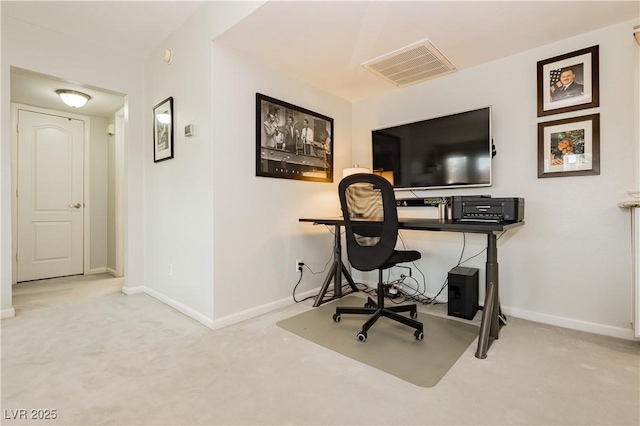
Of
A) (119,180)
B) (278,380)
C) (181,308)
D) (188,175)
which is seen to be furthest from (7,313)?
(278,380)

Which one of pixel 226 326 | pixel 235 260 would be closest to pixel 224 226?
pixel 235 260

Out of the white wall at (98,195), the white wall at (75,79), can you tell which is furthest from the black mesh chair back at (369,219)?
the white wall at (98,195)

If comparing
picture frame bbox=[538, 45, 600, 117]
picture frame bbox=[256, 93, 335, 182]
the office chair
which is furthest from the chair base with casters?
picture frame bbox=[538, 45, 600, 117]

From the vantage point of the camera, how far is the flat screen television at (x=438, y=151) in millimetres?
2555

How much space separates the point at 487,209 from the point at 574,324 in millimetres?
1139

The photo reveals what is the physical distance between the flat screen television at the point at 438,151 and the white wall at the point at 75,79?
105 inches

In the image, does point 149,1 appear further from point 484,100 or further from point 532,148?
point 532,148

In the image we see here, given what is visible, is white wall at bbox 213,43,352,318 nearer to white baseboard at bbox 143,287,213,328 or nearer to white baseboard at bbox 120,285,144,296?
white baseboard at bbox 143,287,213,328

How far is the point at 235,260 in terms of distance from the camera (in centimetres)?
243

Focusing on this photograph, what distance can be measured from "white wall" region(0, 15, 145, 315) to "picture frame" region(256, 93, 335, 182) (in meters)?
1.64

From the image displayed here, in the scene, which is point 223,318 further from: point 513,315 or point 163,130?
point 513,315

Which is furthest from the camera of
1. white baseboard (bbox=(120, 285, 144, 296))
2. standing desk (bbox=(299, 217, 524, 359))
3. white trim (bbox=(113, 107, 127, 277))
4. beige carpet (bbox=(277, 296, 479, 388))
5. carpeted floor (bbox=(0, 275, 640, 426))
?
white trim (bbox=(113, 107, 127, 277))

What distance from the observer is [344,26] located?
85.0 inches

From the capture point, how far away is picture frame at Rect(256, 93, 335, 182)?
263 cm
